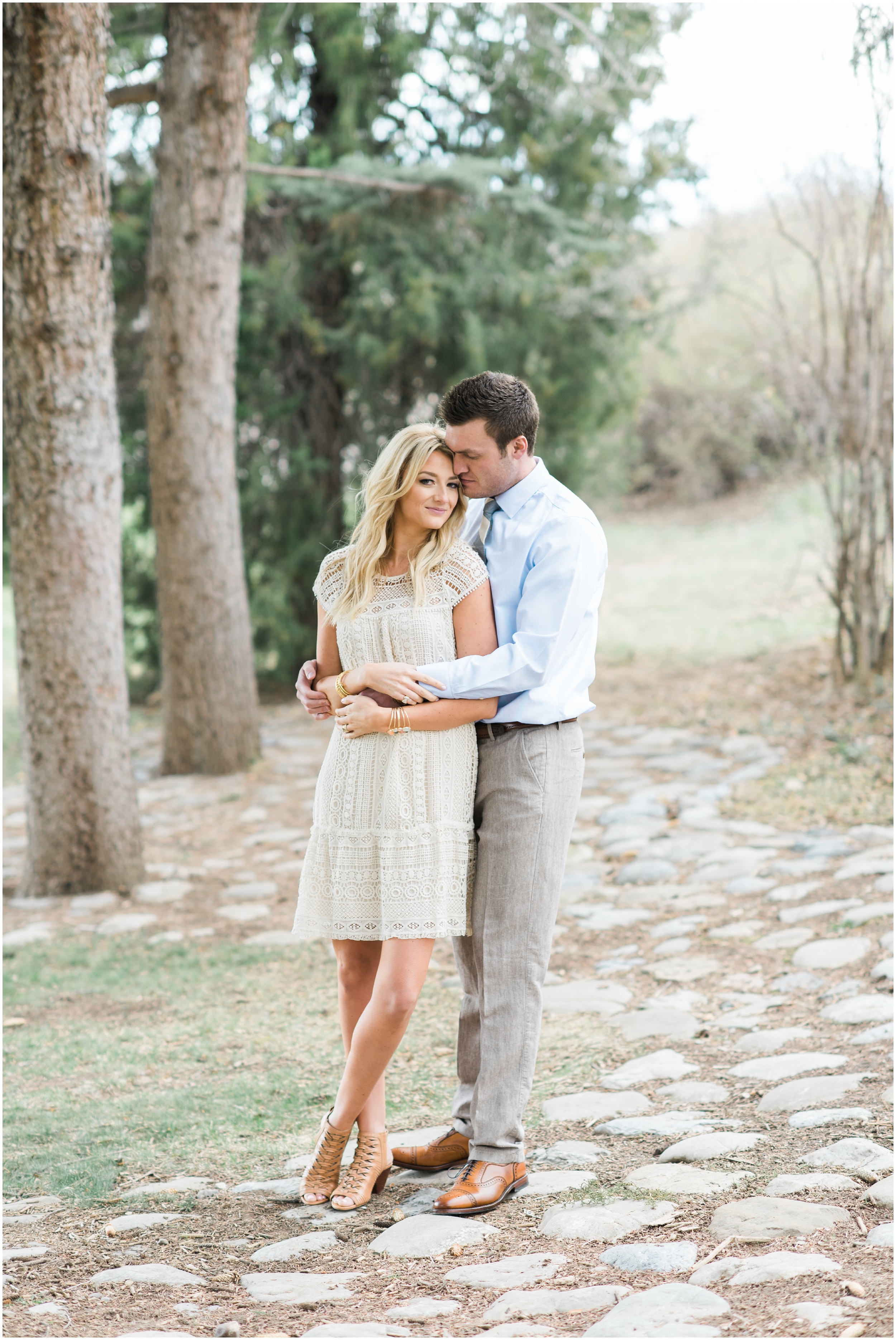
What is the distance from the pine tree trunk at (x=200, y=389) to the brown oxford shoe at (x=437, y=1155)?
214 inches

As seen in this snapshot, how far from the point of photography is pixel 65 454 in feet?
19.4

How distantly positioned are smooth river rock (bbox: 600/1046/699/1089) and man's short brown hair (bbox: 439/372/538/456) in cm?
203

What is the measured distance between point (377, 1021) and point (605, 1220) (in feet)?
2.34

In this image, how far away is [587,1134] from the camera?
135 inches

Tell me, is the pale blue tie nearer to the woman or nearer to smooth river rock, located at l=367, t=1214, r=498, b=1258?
the woman

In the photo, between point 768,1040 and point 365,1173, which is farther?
point 768,1040

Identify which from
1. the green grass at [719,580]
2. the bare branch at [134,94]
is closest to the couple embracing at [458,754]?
the bare branch at [134,94]

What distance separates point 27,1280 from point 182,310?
6.63 metres

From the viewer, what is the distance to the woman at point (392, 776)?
3.00 metres

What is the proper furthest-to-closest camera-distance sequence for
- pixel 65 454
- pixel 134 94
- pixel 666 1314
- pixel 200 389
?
1. pixel 200 389
2. pixel 134 94
3. pixel 65 454
4. pixel 666 1314

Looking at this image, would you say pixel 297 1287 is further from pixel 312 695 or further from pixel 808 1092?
pixel 808 1092

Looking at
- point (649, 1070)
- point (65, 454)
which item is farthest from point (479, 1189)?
point (65, 454)

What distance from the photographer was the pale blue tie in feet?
10.5

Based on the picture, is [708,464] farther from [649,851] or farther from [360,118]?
[649,851]
